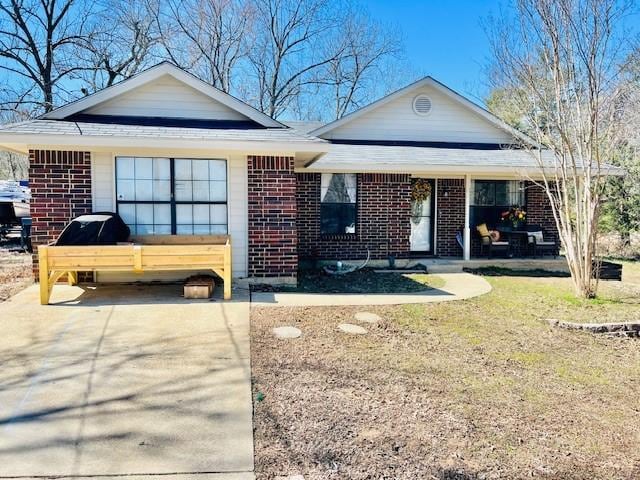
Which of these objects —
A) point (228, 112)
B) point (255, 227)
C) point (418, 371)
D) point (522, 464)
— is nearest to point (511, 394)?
point (418, 371)

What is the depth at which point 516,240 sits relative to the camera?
39.6 feet

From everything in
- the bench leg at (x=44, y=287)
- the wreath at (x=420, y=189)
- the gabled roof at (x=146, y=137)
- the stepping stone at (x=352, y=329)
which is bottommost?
the stepping stone at (x=352, y=329)

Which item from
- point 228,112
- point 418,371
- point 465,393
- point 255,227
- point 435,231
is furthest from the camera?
point 435,231

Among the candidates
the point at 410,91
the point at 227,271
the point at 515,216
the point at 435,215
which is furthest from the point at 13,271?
the point at 515,216

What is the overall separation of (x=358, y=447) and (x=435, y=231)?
925cm

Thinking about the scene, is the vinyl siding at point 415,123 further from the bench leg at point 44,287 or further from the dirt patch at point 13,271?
the bench leg at point 44,287

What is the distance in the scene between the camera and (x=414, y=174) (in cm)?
1149

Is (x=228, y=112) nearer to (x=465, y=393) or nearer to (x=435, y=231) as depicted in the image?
(x=435, y=231)

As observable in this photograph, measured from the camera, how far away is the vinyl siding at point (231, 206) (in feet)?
26.3

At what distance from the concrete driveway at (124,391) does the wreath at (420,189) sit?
6.48 meters

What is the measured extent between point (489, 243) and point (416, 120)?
13.2ft

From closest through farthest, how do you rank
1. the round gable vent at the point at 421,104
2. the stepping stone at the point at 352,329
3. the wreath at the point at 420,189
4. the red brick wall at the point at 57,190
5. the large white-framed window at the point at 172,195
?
the stepping stone at the point at 352,329
the red brick wall at the point at 57,190
the large white-framed window at the point at 172,195
the wreath at the point at 420,189
the round gable vent at the point at 421,104

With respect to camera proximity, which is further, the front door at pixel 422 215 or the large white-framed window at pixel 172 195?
the front door at pixel 422 215

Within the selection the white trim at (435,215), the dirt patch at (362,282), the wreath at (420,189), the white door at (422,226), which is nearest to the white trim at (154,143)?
the dirt patch at (362,282)
